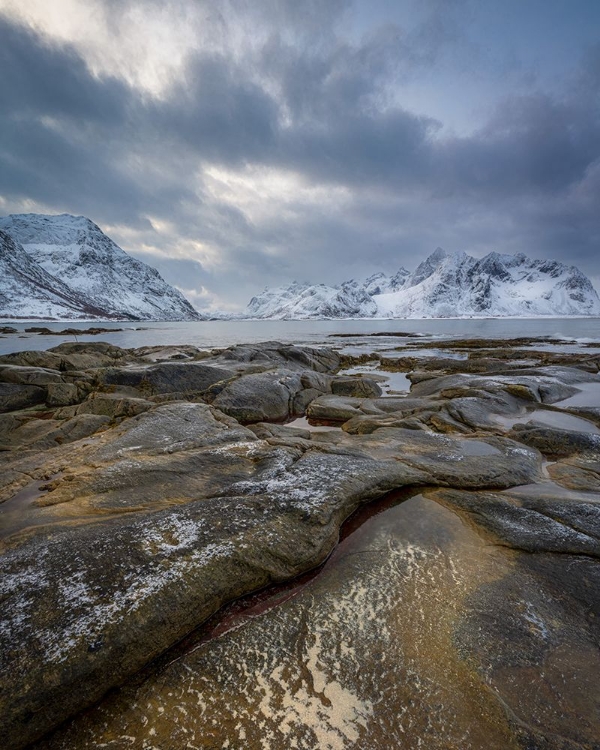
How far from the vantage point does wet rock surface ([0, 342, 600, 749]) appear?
3049mm

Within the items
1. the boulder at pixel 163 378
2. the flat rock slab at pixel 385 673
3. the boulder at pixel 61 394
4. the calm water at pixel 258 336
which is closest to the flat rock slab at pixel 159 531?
the flat rock slab at pixel 385 673

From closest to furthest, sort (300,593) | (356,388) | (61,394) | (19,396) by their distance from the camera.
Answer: (300,593) < (19,396) < (61,394) < (356,388)

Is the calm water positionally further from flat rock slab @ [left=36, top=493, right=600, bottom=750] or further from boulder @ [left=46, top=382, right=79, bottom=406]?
flat rock slab @ [left=36, top=493, right=600, bottom=750]

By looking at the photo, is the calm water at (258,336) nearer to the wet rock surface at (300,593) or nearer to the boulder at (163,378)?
the boulder at (163,378)

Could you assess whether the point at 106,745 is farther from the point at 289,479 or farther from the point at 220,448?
the point at 220,448

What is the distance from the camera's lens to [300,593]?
4535 mm

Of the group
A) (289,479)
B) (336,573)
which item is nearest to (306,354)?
(289,479)

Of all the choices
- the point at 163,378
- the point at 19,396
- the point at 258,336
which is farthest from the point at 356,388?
the point at 258,336

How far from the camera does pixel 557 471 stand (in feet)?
26.7

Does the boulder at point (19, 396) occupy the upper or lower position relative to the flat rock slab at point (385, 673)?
upper

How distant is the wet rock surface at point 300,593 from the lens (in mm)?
3049

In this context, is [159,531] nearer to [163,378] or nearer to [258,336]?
[163,378]

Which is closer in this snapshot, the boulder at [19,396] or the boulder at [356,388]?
the boulder at [19,396]

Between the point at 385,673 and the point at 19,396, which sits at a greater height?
the point at 19,396
